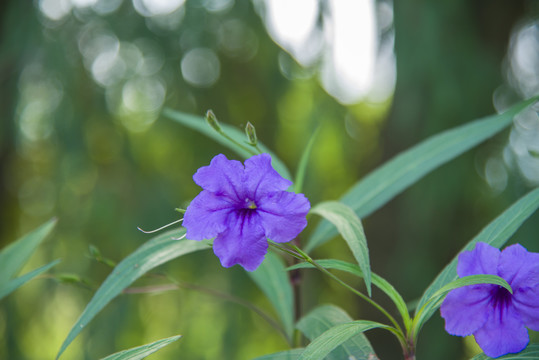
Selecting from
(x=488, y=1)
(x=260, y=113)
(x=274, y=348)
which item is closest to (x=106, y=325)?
(x=274, y=348)

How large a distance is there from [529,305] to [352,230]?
0.19 m

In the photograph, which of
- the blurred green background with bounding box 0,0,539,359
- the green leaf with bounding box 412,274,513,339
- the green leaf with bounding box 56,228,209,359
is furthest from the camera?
the blurred green background with bounding box 0,0,539,359

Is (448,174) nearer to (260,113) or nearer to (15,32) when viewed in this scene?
(260,113)

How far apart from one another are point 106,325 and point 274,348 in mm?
802

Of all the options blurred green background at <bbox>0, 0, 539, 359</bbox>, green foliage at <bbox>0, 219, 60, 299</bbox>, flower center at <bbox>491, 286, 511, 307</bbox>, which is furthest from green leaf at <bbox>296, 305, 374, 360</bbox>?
blurred green background at <bbox>0, 0, 539, 359</bbox>

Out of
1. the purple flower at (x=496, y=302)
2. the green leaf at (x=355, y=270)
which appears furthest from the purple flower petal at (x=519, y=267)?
the green leaf at (x=355, y=270)

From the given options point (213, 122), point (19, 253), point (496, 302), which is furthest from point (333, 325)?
point (19, 253)

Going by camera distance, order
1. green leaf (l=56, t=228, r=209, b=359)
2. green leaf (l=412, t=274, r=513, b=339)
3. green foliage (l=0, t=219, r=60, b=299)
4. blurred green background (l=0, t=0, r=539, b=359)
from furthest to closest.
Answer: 1. blurred green background (l=0, t=0, r=539, b=359)
2. green foliage (l=0, t=219, r=60, b=299)
3. green leaf (l=56, t=228, r=209, b=359)
4. green leaf (l=412, t=274, r=513, b=339)

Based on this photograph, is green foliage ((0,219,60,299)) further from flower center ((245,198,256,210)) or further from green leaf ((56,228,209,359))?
flower center ((245,198,256,210))

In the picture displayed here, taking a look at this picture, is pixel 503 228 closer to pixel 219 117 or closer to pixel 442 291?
pixel 442 291

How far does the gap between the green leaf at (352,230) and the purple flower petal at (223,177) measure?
13cm

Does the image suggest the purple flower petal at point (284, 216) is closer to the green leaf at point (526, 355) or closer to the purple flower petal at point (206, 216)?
the purple flower petal at point (206, 216)

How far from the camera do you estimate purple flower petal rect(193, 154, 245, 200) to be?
488 millimetres

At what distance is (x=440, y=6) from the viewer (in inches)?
62.6
